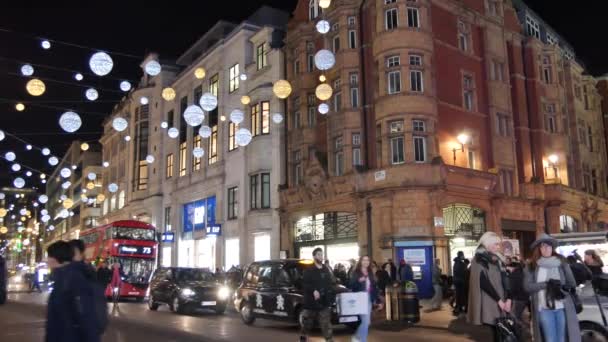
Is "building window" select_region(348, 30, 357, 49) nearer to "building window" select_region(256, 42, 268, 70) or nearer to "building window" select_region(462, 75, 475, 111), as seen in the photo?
"building window" select_region(462, 75, 475, 111)

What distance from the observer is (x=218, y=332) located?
14.6m

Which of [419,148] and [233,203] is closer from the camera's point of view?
[419,148]

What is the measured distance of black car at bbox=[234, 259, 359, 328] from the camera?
14.8 m

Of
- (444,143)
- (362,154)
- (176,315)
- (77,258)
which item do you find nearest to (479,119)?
(444,143)

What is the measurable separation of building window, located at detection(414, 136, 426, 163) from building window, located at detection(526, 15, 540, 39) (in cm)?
1423

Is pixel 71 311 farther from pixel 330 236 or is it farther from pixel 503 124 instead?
pixel 503 124

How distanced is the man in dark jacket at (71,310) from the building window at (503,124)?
1179 inches

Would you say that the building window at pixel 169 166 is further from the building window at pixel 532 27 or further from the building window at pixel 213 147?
the building window at pixel 532 27

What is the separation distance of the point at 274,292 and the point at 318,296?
5.24m

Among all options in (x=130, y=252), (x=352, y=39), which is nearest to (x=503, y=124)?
(x=352, y=39)

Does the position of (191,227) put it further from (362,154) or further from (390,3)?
(390,3)

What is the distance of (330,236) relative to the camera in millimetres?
30859

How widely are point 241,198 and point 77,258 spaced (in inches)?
1250

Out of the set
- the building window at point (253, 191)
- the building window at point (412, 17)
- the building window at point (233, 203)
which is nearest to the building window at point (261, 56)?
the building window at point (253, 191)
